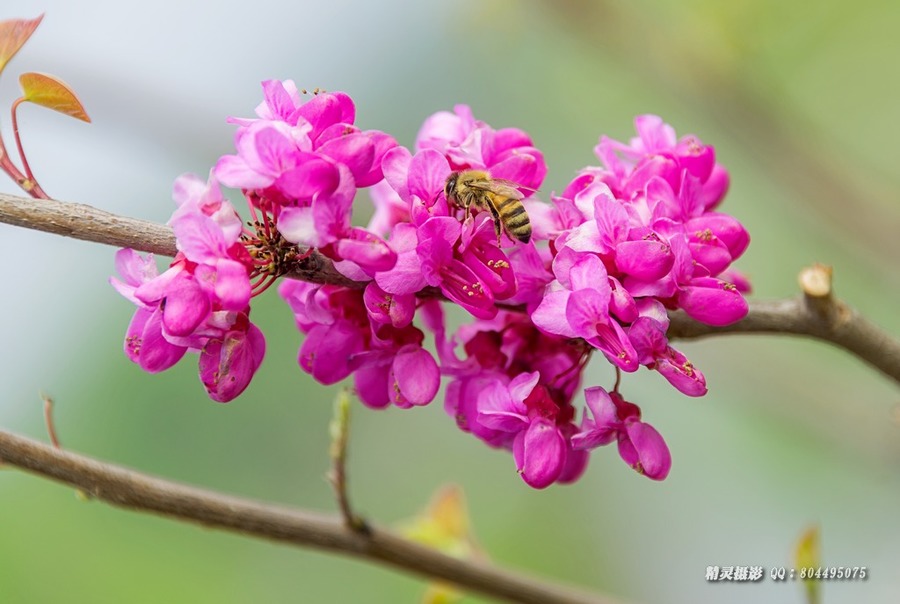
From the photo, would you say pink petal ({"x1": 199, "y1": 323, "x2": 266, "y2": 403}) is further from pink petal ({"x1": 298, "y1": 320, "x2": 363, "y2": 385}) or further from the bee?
the bee

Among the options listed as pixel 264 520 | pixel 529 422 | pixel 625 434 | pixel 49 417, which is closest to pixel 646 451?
pixel 625 434

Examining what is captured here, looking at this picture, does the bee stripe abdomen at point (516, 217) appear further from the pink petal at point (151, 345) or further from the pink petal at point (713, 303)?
the pink petal at point (151, 345)

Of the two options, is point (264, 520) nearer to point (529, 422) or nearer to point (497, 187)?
point (529, 422)

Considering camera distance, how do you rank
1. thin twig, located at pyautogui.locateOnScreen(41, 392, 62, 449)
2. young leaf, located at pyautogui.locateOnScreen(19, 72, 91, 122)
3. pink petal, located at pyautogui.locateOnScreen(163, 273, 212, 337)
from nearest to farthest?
1. pink petal, located at pyautogui.locateOnScreen(163, 273, 212, 337)
2. young leaf, located at pyautogui.locateOnScreen(19, 72, 91, 122)
3. thin twig, located at pyautogui.locateOnScreen(41, 392, 62, 449)

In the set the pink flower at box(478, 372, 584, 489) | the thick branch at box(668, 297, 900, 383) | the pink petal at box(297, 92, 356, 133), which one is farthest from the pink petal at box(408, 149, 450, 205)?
the thick branch at box(668, 297, 900, 383)

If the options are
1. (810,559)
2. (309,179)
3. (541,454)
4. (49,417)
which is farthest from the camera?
(810,559)

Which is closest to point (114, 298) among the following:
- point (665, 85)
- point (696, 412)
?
point (665, 85)
